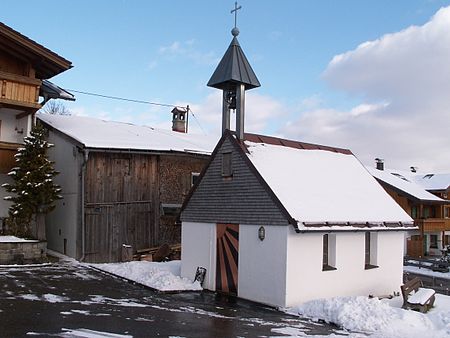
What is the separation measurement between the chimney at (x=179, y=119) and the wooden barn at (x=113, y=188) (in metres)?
8.38

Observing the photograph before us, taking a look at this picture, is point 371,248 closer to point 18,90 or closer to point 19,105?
point 19,105

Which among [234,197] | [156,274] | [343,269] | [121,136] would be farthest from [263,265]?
[121,136]

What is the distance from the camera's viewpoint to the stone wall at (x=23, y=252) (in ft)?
62.3

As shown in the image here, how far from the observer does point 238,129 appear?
17.1 meters

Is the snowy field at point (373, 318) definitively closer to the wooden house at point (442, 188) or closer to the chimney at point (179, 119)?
the chimney at point (179, 119)

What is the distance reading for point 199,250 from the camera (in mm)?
17703

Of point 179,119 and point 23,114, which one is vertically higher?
point 179,119

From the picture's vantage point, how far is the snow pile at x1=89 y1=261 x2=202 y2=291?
16.6 m

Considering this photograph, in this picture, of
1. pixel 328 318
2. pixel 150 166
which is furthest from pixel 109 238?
pixel 328 318

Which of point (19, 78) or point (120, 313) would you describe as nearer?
point (120, 313)

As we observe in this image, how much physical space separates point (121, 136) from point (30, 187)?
6.02 metres

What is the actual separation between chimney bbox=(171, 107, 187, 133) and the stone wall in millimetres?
16282

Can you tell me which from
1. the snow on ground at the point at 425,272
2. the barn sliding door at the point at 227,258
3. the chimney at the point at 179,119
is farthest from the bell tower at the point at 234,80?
the snow on ground at the point at 425,272

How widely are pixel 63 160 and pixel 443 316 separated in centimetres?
1720
